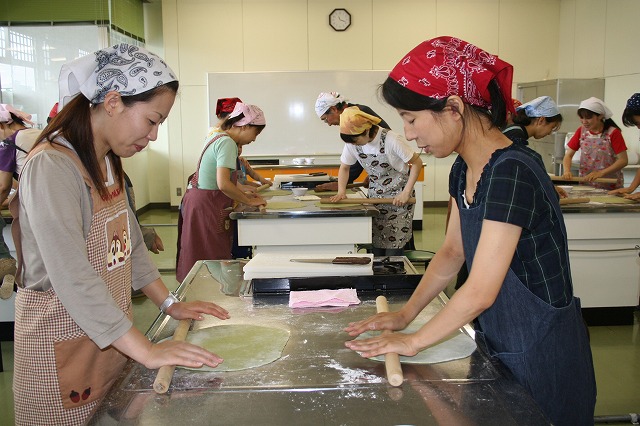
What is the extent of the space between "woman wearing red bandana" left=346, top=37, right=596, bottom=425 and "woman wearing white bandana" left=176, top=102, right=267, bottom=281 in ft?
7.91

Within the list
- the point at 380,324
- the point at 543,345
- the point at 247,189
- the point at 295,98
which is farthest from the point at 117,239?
the point at 295,98

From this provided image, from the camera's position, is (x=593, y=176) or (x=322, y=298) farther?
(x=593, y=176)

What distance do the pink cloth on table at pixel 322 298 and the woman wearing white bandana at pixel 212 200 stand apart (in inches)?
77.2

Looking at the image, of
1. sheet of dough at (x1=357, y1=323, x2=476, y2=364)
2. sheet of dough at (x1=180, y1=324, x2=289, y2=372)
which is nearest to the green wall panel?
sheet of dough at (x1=180, y1=324, x2=289, y2=372)

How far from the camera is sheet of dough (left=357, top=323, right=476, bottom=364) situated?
1.22 metres

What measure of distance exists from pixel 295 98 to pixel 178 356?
691 cm

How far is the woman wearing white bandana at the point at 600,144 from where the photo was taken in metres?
4.68

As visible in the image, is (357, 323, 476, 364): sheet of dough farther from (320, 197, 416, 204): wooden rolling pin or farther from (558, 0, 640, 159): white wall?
(558, 0, 640, 159): white wall

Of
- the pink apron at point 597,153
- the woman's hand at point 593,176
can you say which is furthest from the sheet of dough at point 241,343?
the pink apron at point 597,153

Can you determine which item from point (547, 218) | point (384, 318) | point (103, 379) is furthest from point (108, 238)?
point (547, 218)

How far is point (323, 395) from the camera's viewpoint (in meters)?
1.06

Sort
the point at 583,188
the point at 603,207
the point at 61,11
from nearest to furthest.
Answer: the point at 603,207 < the point at 583,188 < the point at 61,11

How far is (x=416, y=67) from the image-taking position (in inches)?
47.4

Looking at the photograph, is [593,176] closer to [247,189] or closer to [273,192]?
[273,192]
